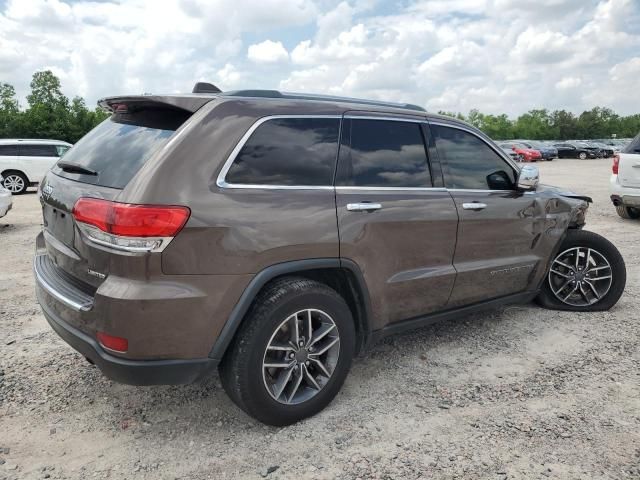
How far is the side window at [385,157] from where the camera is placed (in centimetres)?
321

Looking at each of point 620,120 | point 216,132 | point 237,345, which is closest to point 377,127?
point 216,132

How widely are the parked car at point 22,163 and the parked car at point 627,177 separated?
14615 mm

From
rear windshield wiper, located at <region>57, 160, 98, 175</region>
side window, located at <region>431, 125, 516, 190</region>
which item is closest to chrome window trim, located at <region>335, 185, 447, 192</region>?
side window, located at <region>431, 125, 516, 190</region>

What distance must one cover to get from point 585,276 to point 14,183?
630 inches

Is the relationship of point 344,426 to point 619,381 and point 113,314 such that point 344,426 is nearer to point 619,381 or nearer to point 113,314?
point 113,314

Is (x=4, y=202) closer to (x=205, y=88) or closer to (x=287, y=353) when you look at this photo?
(x=205, y=88)

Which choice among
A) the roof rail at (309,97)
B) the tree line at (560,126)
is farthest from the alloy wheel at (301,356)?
the tree line at (560,126)

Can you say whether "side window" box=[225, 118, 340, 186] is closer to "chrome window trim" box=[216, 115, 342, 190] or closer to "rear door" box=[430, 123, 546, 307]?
"chrome window trim" box=[216, 115, 342, 190]

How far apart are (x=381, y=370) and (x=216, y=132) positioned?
200 cm

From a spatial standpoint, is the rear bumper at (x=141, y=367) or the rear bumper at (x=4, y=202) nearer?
the rear bumper at (x=141, y=367)

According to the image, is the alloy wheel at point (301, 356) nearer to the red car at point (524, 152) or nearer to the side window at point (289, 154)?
the side window at point (289, 154)

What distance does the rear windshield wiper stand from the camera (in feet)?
9.40

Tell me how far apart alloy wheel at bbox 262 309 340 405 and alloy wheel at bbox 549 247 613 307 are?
2687mm

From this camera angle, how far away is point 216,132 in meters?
2.72
